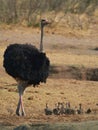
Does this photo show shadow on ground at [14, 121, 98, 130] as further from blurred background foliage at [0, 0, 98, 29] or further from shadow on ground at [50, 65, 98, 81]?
blurred background foliage at [0, 0, 98, 29]

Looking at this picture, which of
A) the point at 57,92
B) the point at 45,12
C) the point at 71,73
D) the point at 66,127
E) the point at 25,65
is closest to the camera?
the point at 66,127

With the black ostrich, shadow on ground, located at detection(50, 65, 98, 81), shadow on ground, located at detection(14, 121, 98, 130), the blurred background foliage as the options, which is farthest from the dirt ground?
the blurred background foliage

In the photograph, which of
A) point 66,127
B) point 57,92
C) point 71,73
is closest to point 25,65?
point 57,92

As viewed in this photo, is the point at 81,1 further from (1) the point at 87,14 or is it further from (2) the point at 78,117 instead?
(2) the point at 78,117

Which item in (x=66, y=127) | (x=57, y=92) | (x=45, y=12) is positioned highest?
(x=45, y=12)

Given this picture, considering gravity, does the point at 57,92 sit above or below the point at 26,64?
below

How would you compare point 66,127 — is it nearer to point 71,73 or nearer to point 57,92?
point 57,92

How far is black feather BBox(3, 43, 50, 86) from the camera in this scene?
1025cm

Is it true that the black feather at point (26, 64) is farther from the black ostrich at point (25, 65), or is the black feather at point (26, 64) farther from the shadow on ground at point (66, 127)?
the shadow on ground at point (66, 127)

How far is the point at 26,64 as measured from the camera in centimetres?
1031

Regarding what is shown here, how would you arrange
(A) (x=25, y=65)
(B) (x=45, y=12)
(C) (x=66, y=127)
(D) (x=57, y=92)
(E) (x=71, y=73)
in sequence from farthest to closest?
(B) (x=45, y=12) < (E) (x=71, y=73) < (D) (x=57, y=92) < (A) (x=25, y=65) < (C) (x=66, y=127)

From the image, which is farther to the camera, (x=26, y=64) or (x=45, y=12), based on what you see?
(x=45, y=12)

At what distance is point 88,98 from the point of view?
1257 cm

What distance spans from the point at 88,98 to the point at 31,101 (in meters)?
1.25
